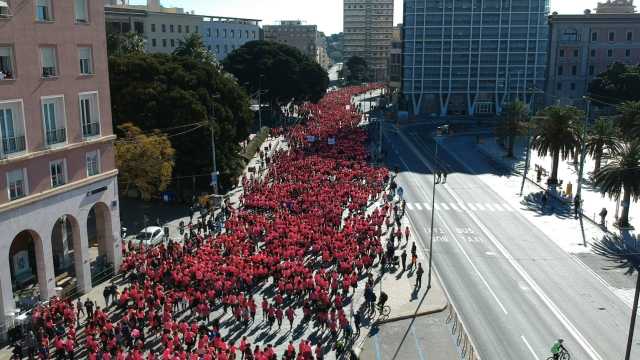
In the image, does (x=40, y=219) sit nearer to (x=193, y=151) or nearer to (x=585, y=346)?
(x=193, y=151)

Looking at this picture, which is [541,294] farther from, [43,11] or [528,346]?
[43,11]

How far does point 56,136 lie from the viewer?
32000 mm

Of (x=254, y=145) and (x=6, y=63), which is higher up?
(x=6, y=63)

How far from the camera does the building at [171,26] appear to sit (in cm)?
11775

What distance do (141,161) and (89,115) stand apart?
10.0 metres

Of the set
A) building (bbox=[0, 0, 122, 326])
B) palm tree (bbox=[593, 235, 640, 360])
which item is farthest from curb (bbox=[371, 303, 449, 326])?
building (bbox=[0, 0, 122, 326])

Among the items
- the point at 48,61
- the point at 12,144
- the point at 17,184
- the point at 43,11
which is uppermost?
the point at 43,11

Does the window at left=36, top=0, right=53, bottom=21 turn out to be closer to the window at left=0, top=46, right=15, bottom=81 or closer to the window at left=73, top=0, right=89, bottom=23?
the window at left=73, top=0, right=89, bottom=23

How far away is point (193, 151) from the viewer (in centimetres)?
5266

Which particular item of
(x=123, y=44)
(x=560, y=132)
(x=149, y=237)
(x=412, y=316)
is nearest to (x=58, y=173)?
(x=149, y=237)

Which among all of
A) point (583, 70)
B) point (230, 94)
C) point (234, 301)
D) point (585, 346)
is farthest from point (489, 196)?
point (583, 70)

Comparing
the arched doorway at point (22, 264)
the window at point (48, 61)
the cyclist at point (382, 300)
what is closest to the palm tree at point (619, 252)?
the cyclist at point (382, 300)

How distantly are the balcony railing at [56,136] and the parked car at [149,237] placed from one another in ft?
37.1

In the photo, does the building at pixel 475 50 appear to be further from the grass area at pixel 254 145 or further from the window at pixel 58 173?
the window at pixel 58 173
